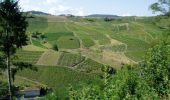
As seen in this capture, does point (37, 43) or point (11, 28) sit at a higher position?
point (11, 28)

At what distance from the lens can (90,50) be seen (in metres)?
142

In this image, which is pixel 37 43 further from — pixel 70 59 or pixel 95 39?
pixel 95 39

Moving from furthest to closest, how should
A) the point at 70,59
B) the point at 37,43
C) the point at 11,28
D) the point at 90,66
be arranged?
the point at 37,43, the point at 70,59, the point at 90,66, the point at 11,28

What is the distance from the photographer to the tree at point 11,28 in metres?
30.3

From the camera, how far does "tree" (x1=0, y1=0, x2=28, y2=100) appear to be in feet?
99.3

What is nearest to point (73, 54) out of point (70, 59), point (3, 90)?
point (70, 59)

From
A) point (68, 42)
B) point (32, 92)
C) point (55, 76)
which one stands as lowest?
point (32, 92)

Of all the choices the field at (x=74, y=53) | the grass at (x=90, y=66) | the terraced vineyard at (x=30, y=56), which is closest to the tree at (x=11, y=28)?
the field at (x=74, y=53)

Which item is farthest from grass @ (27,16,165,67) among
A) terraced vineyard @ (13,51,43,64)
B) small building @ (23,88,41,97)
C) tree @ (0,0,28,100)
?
tree @ (0,0,28,100)

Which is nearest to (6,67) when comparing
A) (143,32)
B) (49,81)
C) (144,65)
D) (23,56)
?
(144,65)

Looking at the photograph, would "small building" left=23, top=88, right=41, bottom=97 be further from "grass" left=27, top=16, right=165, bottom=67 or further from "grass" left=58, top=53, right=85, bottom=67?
"grass" left=27, top=16, right=165, bottom=67

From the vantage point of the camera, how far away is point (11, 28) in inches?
1201

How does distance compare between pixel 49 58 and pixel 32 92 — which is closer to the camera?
pixel 32 92

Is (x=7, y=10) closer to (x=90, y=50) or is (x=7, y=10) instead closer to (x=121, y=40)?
(x=90, y=50)
